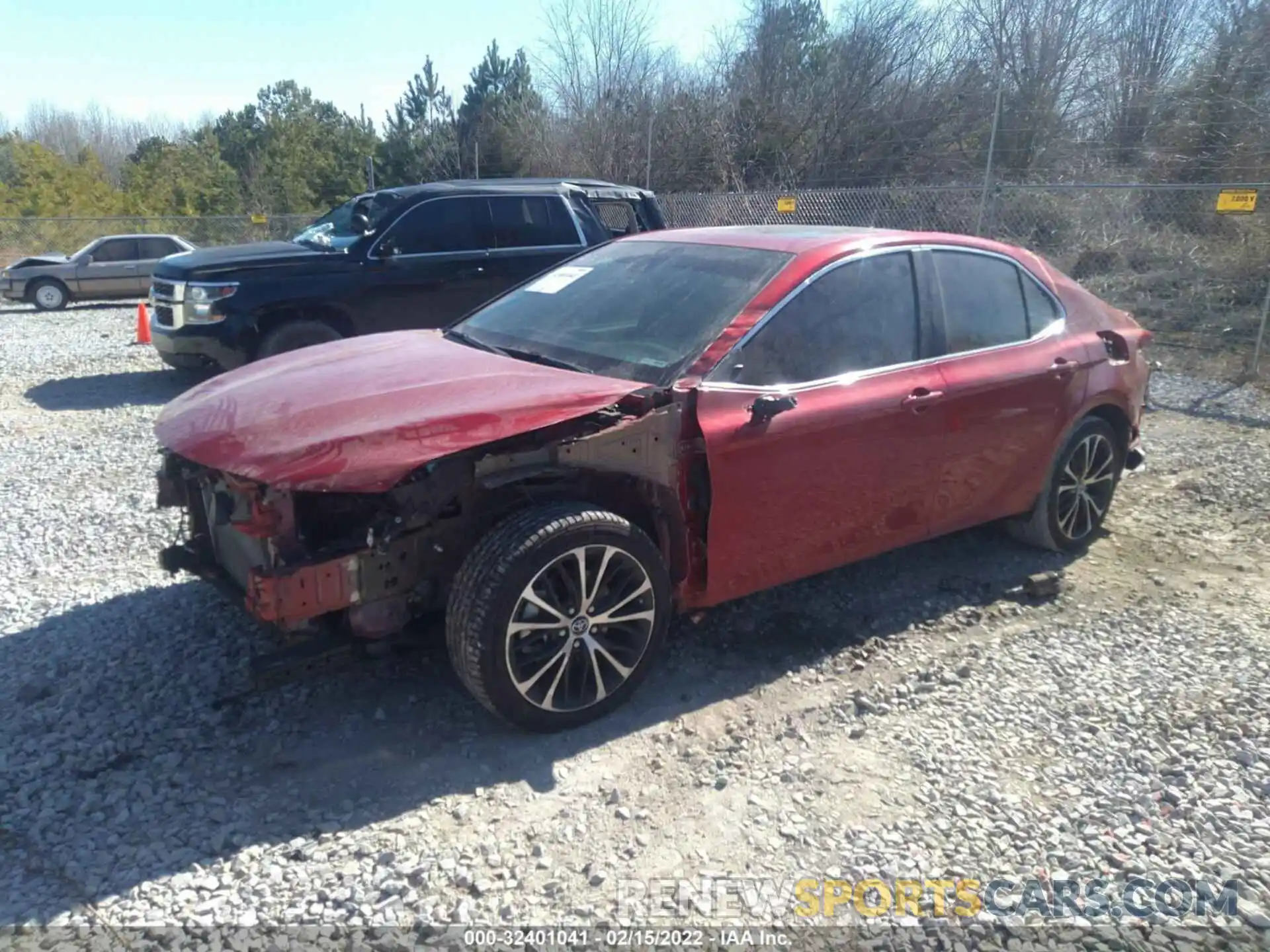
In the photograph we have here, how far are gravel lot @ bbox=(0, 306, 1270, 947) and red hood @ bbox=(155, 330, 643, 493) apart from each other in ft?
3.34

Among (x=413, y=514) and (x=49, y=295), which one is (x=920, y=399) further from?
(x=49, y=295)

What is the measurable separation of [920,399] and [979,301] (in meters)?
0.82

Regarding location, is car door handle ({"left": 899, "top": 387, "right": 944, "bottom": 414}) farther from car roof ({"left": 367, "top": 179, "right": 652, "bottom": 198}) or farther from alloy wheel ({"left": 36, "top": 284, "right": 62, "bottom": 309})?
alloy wheel ({"left": 36, "top": 284, "right": 62, "bottom": 309})

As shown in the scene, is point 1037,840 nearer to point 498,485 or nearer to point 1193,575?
point 498,485

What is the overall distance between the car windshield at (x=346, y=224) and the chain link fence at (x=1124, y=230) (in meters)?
5.09

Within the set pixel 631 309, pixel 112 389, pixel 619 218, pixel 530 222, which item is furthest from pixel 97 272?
pixel 631 309

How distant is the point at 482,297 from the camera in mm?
9062

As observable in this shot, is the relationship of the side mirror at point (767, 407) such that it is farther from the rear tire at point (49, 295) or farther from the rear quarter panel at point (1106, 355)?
the rear tire at point (49, 295)

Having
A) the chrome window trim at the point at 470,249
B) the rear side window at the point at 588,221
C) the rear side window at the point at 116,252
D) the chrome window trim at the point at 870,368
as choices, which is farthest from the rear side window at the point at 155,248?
the chrome window trim at the point at 870,368

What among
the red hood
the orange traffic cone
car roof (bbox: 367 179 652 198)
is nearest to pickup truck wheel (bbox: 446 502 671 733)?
the red hood

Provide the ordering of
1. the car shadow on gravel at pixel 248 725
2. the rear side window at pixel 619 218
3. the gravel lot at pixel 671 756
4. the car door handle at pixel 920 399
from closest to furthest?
the gravel lot at pixel 671 756
the car shadow on gravel at pixel 248 725
the car door handle at pixel 920 399
the rear side window at pixel 619 218

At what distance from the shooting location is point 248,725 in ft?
11.6

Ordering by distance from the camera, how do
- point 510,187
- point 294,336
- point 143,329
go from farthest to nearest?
1. point 143,329
2. point 510,187
3. point 294,336

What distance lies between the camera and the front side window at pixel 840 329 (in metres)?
3.86
